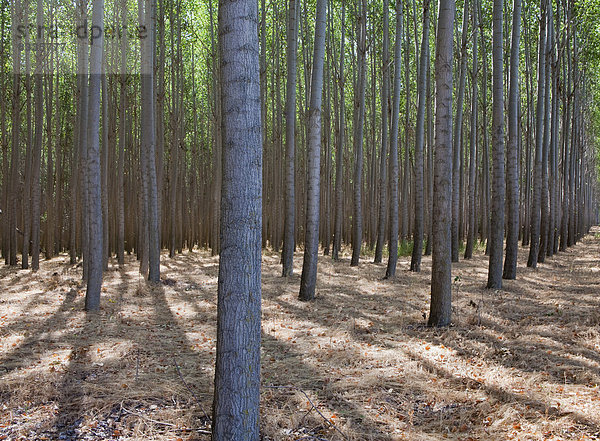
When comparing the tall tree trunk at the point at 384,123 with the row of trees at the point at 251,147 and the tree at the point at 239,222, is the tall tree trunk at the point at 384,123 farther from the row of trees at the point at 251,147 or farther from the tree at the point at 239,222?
the tree at the point at 239,222

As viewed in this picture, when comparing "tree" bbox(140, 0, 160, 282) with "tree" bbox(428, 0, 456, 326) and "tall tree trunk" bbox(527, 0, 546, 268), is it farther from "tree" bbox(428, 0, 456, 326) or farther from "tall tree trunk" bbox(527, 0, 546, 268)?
"tall tree trunk" bbox(527, 0, 546, 268)

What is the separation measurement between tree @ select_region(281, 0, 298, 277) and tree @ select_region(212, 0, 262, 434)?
6.76 m

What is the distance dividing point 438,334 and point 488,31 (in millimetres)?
14907

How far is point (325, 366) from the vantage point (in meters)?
4.72

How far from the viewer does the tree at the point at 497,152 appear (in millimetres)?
8805

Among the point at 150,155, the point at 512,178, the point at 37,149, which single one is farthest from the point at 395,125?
the point at 37,149

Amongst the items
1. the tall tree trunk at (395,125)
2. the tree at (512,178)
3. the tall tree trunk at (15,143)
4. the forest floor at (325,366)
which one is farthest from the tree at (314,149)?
the tall tree trunk at (15,143)

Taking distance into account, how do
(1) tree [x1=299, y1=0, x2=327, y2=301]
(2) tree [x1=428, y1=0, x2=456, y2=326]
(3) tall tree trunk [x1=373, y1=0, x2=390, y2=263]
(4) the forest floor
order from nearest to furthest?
(4) the forest floor
(2) tree [x1=428, y1=0, x2=456, y2=326]
(1) tree [x1=299, y1=0, x2=327, y2=301]
(3) tall tree trunk [x1=373, y1=0, x2=390, y2=263]

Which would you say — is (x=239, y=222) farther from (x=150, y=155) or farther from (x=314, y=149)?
(x=150, y=155)

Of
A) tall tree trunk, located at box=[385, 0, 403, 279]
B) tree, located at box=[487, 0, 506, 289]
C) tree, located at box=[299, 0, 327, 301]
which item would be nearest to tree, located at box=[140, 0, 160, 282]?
tree, located at box=[299, 0, 327, 301]

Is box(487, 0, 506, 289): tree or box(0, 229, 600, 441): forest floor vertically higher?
box(487, 0, 506, 289): tree

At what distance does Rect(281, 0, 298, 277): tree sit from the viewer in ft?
31.7

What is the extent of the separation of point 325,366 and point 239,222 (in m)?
2.29

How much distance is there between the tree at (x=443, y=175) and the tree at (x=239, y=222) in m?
3.63
